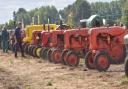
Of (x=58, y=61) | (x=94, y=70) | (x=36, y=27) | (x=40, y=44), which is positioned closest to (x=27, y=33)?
(x=36, y=27)

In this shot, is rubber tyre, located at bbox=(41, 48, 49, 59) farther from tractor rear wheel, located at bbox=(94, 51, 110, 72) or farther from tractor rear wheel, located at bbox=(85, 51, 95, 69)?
tractor rear wheel, located at bbox=(94, 51, 110, 72)

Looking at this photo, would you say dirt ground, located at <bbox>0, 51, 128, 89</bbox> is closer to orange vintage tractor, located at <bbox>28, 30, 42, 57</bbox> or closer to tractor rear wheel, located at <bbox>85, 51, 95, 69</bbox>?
tractor rear wheel, located at <bbox>85, 51, 95, 69</bbox>

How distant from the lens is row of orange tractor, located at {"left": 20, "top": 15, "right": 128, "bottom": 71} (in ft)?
54.2

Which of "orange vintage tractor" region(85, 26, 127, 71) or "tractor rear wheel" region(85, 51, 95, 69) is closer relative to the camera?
"orange vintage tractor" region(85, 26, 127, 71)

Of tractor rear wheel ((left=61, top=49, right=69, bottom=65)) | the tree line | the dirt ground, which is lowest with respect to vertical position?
the dirt ground

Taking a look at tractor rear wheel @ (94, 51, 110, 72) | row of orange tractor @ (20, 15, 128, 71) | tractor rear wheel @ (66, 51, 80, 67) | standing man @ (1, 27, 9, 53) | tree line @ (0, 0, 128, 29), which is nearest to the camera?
tractor rear wheel @ (94, 51, 110, 72)

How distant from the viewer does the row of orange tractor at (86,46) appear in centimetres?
1653

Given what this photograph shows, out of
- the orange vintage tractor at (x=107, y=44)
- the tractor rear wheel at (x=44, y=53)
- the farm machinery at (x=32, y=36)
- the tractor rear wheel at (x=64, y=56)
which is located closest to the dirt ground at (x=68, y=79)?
the orange vintage tractor at (x=107, y=44)

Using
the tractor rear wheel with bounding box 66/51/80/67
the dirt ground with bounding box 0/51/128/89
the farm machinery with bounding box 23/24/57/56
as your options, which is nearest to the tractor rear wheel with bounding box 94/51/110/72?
the dirt ground with bounding box 0/51/128/89

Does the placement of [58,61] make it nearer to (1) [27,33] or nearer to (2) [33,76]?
(2) [33,76]

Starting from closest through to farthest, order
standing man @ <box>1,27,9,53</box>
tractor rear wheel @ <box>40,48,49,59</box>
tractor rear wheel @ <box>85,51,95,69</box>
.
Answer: tractor rear wheel @ <box>85,51,95,69</box>, tractor rear wheel @ <box>40,48,49,59</box>, standing man @ <box>1,27,9,53</box>

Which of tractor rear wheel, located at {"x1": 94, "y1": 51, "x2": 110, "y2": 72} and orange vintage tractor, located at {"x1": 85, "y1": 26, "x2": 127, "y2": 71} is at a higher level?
orange vintage tractor, located at {"x1": 85, "y1": 26, "x2": 127, "y2": 71}

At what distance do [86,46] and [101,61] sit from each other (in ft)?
10.7

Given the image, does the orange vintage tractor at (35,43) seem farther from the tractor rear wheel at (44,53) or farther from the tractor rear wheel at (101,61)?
the tractor rear wheel at (101,61)
